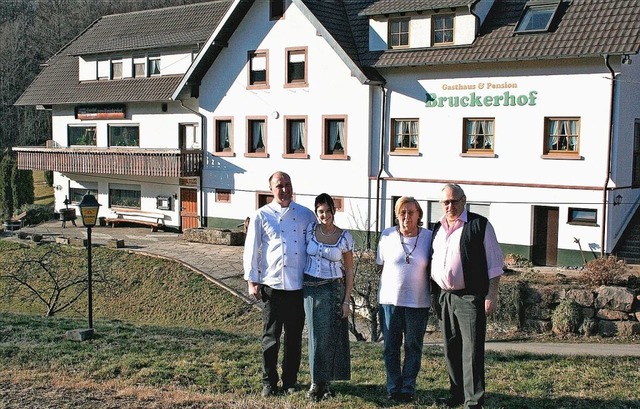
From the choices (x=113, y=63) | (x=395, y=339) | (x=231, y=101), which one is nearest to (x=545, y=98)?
(x=231, y=101)

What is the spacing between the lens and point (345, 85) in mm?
26688

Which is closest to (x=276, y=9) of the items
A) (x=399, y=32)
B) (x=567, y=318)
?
(x=399, y=32)

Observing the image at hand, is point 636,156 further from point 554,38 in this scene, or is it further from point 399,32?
point 399,32

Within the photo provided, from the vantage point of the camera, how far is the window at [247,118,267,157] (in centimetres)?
2927

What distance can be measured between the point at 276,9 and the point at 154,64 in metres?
7.68

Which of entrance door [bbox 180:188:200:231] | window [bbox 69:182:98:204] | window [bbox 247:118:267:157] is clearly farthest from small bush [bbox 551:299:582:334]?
window [bbox 69:182:98:204]

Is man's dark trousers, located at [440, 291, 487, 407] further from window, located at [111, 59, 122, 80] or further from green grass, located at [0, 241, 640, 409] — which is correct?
window, located at [111, 59, 122, 80]

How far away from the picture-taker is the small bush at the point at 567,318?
57.5ft

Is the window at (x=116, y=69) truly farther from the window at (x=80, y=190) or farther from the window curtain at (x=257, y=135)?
the window curtain at (x=257, y=135)

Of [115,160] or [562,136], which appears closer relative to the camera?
[562,136]

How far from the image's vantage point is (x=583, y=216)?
22.4m

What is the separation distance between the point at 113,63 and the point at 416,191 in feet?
54.0

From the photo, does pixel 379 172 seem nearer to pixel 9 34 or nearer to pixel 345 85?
pixel 345 85

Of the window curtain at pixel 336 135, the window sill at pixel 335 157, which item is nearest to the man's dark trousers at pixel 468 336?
the window sill at pixel 335 157
